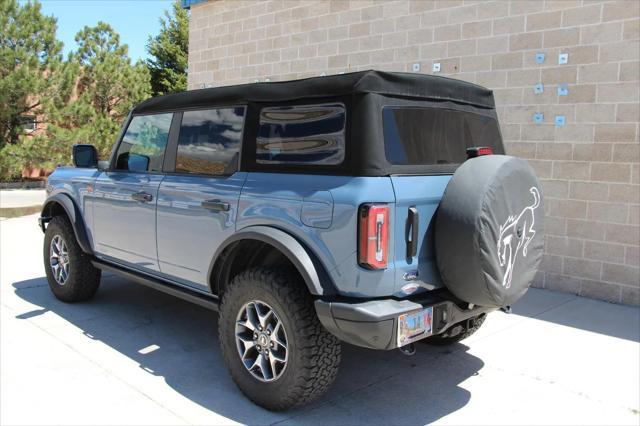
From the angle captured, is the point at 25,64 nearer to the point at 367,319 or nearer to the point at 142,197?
the point at 142,197

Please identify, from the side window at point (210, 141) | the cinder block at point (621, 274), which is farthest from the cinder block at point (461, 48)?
the side window at point (210, 141)

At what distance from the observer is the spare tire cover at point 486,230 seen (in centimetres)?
305

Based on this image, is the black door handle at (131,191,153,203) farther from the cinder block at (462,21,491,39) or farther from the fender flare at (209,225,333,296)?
the cinder block at (462,21,491,39)

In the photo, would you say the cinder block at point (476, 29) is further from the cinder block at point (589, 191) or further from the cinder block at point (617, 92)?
the cinder block at point (589, 191)

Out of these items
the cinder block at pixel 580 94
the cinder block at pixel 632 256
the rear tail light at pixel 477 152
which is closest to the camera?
the rear tail light at pixel 477 152

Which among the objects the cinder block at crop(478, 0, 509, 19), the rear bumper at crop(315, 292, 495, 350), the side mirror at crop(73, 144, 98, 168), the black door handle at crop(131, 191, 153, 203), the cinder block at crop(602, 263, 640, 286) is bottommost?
the cinder block at crop(602, 263, 640, 286)

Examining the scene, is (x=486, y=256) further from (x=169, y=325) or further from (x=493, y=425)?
(x=169, y=325)

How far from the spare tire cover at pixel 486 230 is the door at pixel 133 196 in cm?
227

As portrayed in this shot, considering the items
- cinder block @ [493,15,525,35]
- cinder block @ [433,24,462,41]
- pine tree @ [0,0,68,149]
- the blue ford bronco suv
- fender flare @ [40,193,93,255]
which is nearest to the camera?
the blue ford bronco suv

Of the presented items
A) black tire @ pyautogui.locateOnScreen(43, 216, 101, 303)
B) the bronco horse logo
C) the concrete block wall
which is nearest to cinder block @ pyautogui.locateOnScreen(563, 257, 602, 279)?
the concrete block wall

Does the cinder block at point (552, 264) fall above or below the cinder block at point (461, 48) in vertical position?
below

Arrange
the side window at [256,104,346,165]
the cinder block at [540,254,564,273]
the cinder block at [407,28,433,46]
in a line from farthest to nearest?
the cinder block at [407,28,433,46]
the cinder block at [540,254,564,273]
the side window at [256,104,346,165]

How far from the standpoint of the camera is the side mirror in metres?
5.25

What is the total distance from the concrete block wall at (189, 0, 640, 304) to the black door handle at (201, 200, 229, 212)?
13.6ft
